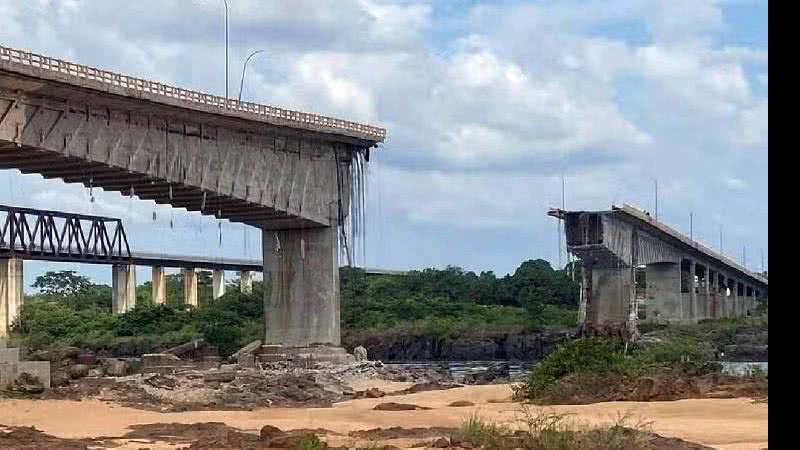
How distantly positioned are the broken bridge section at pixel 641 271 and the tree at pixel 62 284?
7150 cm

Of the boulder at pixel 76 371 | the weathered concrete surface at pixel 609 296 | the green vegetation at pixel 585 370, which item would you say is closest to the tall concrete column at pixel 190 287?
the weathered concrete surface at pixel 609 296

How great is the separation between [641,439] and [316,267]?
Result: 4398 centimetres

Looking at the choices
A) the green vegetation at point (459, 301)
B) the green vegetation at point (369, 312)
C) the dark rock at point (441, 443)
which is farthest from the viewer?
the green vegetation at point (459, 301)

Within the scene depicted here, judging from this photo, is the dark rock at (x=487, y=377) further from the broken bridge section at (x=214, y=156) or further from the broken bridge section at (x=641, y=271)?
the broken bridge section at (x=641, y=271)

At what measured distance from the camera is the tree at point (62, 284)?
470ft

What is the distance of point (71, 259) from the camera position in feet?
265

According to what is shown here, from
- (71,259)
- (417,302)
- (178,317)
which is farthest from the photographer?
(417,302)

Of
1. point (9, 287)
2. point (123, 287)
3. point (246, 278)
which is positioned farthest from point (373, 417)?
point (246, 278)

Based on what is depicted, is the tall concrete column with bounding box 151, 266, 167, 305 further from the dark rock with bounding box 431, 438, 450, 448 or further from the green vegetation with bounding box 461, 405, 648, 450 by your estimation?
the green vegetation with bounding box 461, 405, 648, 450

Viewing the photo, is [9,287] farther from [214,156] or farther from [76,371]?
[76,371]

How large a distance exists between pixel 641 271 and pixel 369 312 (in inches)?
1170
